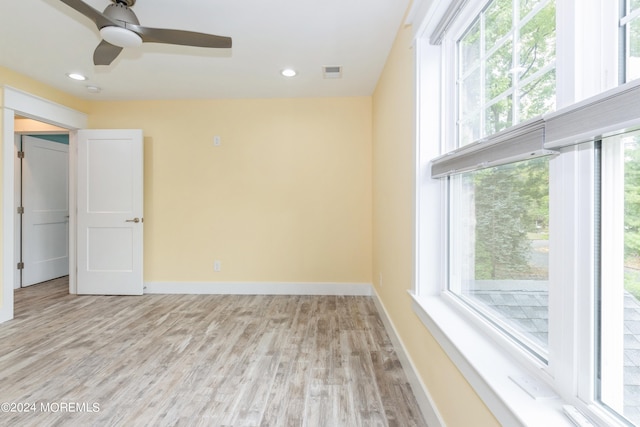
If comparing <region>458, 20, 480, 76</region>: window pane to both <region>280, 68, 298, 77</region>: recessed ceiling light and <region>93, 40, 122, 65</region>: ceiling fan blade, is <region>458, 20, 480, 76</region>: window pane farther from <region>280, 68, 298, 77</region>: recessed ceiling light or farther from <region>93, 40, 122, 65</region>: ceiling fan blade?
<region>93, 40, 122, 65</region>: ceiling fan blade

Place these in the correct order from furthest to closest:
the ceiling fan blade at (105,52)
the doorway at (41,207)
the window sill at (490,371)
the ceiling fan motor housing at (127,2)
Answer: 1. the doorway at (41,207)
2. the ceiling fan blade at (105,52)
3. the ceiling fan motor housing at (127,2)
4. the window sill at (490,371)

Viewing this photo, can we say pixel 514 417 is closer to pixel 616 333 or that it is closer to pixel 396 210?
pixel 616 333

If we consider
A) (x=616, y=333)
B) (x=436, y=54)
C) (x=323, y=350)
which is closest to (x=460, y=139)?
(x=436, y=54)

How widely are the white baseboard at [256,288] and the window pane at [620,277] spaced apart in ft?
10.2

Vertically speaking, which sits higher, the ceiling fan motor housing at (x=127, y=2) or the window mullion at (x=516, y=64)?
the ceiling fan motor housing at (x=127, y=2)

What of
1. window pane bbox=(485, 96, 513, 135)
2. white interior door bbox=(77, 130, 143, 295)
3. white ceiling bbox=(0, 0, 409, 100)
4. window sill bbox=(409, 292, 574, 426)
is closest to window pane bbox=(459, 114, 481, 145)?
window pane bbox=(485, 96, 513, 135)

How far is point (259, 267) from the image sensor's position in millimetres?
3893

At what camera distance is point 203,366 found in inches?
84.4

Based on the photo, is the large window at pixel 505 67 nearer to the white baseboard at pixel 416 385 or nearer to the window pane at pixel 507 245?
the window pane at pixel 507 245

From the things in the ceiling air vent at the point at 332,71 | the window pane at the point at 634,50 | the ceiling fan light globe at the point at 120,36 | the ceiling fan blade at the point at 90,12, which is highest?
the ceiling air vent at the point at 332,71

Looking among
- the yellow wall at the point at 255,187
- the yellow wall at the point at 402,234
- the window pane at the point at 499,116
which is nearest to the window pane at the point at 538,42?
the window pane at the point at 499,116

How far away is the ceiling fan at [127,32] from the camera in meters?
1.70

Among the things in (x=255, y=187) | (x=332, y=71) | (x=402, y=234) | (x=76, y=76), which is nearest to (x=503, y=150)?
(x=402, y=234)

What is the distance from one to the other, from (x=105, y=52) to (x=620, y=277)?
2853 mm
